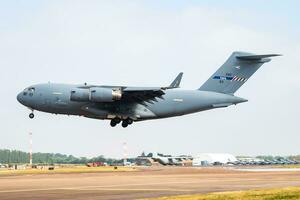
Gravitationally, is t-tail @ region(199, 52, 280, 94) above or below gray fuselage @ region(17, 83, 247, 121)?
above

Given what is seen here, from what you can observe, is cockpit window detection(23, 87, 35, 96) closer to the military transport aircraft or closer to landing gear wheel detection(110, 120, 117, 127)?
the military transport aircraft

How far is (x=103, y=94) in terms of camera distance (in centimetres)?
5622

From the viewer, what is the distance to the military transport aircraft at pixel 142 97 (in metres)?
55.9

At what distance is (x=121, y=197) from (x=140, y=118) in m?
28.0

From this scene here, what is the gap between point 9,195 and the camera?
3447cm

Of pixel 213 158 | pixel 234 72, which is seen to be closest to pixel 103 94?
pixel 234 72

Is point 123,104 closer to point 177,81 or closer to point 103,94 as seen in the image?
point 103,94

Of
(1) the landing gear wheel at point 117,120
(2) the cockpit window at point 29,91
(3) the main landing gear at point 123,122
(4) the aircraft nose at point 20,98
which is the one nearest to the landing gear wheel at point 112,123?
(3) the main landing gear at point 123,122

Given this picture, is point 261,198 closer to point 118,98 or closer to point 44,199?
point 44,199

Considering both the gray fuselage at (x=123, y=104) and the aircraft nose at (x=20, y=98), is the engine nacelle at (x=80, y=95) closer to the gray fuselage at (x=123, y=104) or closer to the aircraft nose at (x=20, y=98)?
the gray fuselage at (x=123, y=104)

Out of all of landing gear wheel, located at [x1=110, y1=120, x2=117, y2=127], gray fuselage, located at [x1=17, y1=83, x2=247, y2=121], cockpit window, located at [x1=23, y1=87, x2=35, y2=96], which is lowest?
landing gear wheel, located at [x1=110, y1=120, x2=117, y2=127]

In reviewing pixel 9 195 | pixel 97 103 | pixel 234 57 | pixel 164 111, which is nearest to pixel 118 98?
pixel 97 103

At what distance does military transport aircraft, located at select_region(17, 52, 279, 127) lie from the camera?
5591cm

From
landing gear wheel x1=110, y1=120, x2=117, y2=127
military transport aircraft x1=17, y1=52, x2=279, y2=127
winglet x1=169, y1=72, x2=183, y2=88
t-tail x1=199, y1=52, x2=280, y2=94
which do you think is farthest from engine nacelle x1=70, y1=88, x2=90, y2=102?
t-tail x1=199, y1=52, x2=280, y2=94
